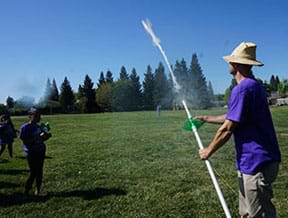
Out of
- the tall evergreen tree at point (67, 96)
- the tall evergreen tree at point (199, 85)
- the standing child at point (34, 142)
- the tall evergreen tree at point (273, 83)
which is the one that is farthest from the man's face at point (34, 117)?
the tall evergreen tree at point (273, 83)

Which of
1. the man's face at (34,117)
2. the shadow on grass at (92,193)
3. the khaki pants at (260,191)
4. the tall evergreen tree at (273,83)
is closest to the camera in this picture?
the khaki pants at (260,191)

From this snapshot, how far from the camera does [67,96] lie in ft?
294

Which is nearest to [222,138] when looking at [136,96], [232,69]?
[232,69]

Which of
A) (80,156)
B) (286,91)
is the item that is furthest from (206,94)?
(80,156)

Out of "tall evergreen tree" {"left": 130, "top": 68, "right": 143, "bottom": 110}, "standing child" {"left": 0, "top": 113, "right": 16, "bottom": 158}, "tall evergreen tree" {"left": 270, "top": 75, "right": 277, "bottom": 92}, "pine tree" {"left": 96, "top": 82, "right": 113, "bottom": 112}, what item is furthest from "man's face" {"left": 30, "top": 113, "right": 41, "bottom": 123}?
"tall evergreen tree" {"left": 270, "top": 75, "right": 277, "bottom": 92}

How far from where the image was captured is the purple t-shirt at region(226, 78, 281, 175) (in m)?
4.27

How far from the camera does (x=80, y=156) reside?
15016mm

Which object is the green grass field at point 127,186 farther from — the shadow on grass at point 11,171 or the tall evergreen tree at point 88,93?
the tall evergreen tree at point 88,93

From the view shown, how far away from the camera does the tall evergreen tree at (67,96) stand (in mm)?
85188

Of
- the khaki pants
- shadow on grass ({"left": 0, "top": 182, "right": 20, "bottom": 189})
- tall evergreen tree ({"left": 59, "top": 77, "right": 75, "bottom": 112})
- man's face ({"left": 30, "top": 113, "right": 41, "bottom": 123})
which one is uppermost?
tall evergreen tree ({"left": 59, "top": 77, "right": 75, "bottom": 112})

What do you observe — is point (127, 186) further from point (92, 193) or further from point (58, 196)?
point (58, 196)

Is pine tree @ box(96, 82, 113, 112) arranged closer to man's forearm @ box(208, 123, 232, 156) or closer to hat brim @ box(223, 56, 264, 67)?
hat brim @ box(223, 56, 264, 67)

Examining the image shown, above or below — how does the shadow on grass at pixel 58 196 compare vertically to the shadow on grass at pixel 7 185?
below

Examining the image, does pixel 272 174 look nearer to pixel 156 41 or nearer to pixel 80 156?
pixel 156 41
